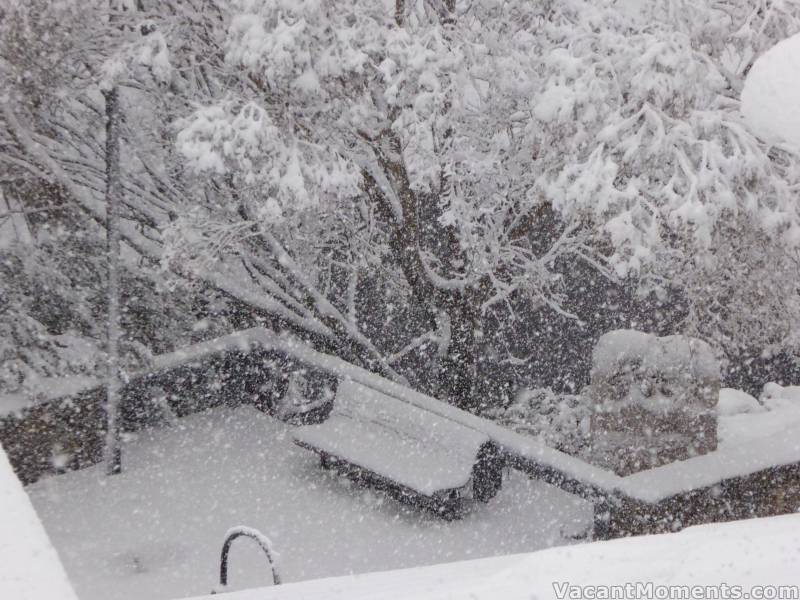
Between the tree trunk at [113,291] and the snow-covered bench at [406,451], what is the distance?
1637 mm

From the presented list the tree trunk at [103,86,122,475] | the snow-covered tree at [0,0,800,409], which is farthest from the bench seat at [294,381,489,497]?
the snow-covered tree at [0,0,800,409]

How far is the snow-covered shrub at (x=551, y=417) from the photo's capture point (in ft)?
29.8

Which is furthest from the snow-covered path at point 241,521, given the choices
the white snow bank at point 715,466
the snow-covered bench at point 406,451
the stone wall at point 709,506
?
the white snow bank at point 715,466

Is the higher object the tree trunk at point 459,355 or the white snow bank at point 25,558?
the white snow bank at point 25,558

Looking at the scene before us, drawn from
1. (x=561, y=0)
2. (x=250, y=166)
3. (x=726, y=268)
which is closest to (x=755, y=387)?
(x=726, y=268)

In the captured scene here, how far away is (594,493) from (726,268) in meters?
2.42

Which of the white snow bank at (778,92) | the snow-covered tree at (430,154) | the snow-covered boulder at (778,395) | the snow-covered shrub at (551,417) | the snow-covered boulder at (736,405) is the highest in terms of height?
the white snow bank at (778,92)

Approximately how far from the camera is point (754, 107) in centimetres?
203

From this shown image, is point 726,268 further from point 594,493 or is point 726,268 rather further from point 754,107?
point 754,107

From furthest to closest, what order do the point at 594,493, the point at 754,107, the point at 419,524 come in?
the point at 419,524 < the point at 594,493 < the point at 754,107

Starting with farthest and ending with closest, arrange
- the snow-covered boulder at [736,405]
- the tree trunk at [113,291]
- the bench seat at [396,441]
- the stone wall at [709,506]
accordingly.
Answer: the snow-covered boulder at [736,405] < the tree trunk at [113,291] < the bench seat at [396,441] < the stone wall at [709,506]

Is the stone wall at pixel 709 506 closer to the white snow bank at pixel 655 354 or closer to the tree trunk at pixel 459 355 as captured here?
the white snow bank at pixel 655 354

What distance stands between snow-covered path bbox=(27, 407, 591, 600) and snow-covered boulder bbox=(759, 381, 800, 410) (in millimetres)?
4484

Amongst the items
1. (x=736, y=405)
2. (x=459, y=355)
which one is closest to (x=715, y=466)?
(x=459, y=355)
